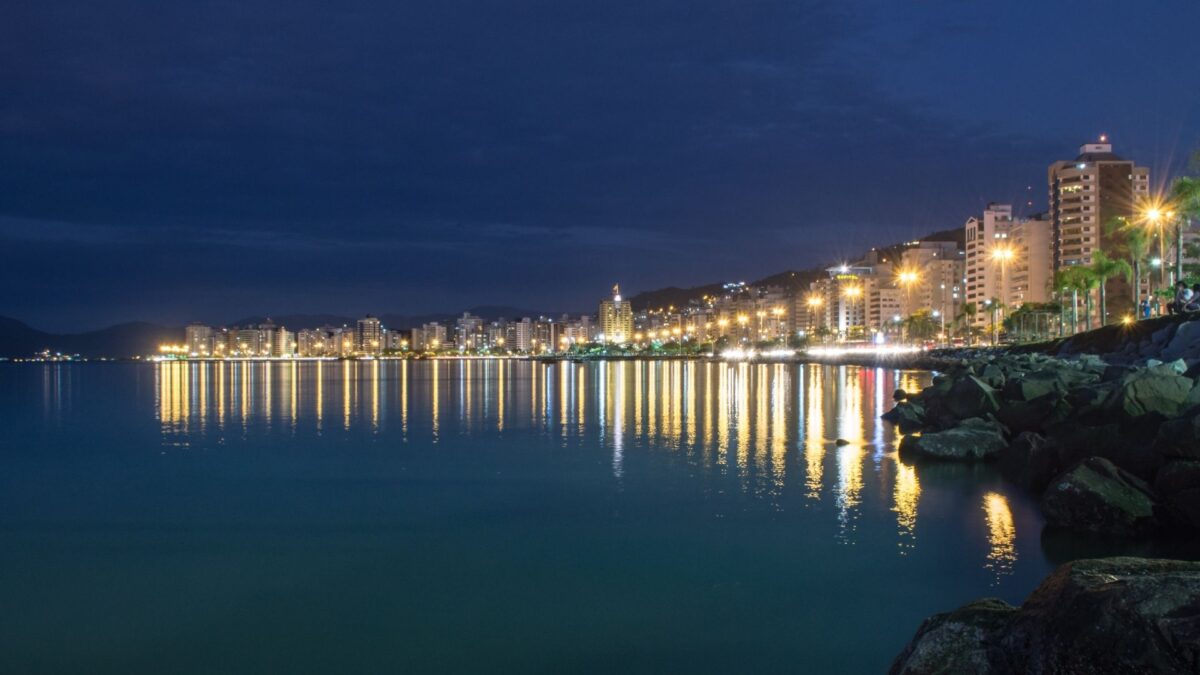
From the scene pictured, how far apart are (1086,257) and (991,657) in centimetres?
16372

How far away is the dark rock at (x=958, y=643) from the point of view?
7008 mm

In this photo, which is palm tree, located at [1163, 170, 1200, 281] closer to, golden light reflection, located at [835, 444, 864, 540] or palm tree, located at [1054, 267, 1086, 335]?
palm tree, located at [1054, 267, 1086, 335]

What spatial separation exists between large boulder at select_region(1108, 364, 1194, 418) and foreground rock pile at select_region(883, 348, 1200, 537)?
23mm

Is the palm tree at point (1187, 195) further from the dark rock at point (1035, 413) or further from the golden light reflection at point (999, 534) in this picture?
the golden light reflection at point (999, 534)

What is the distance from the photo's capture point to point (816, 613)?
43.7 feet

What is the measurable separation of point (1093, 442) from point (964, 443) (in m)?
6.77

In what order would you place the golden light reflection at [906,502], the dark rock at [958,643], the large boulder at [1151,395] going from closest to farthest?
1. the dark rock at [958,643]
2. the golden light reflection at [906,502]
3. the large boulder at [1151,395]

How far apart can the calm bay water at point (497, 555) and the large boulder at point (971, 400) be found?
2.96 meters

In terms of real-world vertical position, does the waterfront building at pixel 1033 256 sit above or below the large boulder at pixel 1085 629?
above

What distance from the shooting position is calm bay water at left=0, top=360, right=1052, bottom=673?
39.5 feet

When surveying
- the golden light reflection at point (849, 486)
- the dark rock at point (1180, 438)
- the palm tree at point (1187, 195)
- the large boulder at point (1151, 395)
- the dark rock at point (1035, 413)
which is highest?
the palm tree at point (1187, 195)

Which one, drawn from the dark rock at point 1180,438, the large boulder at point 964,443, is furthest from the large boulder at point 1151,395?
the large boulder at point 964,443

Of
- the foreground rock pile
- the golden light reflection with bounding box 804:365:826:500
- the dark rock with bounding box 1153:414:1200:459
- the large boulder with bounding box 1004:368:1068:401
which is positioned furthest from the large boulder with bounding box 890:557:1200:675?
the large boulder with bounding box 1004:368:1068:401

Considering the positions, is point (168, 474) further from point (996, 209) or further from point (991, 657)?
point (996, 209)
